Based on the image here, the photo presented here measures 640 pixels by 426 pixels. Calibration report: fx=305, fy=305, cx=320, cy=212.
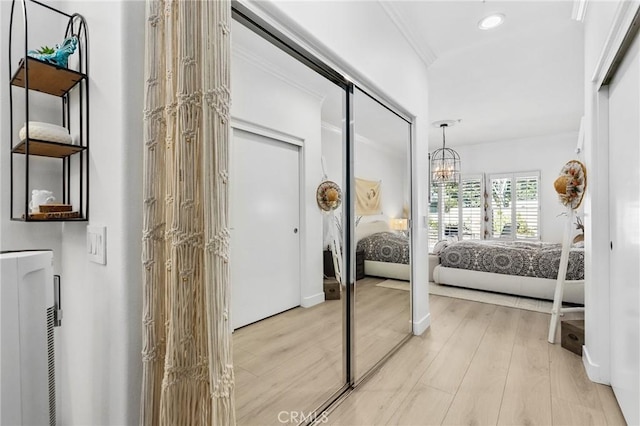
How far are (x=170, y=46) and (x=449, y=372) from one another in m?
2.40

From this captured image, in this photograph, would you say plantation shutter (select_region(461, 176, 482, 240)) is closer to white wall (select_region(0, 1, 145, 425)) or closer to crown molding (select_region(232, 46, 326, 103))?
crown molding (select_region(232, 46, 326, 103))

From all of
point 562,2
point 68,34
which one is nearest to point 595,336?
→ point 562,2

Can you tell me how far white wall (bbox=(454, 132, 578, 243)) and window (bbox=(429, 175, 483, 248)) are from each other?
47 centimetres

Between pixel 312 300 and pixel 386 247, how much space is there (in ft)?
2.66

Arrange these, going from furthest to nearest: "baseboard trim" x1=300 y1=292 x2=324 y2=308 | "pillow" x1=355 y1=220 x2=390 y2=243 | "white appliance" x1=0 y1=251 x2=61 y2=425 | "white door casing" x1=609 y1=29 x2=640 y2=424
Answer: "pillow" x1=355 y1=220 x2=390 y2=243, "baseboard trim" x1=300 y1=292 x2=324 y2=308, "white door casing" x1=609 y1=29 x2=640 y2=424, "white appliance" x1=0 y1=251 x2=61 y2=425

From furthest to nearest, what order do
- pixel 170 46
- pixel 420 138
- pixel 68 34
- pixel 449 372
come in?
pixel 420 138 → pixel 449 372 → pixel 68 34 → pixel 170 46

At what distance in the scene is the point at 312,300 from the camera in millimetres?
1937

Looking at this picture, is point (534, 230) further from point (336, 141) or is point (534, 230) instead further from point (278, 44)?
point (278, 44)

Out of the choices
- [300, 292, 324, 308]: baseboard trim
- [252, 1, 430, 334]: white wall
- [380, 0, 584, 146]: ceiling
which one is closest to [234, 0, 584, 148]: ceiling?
[380, 0, 584, 146]: ceiling

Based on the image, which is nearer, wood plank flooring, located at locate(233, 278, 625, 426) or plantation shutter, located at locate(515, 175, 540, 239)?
wood plank flooring, located at locate(233, 278, 625, 426)

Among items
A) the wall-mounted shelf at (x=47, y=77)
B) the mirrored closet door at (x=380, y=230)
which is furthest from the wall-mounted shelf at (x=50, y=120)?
the mirrored closet door at (x=380, y=230)

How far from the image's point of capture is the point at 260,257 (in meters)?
1.63

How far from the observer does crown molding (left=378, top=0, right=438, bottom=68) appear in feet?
7.20

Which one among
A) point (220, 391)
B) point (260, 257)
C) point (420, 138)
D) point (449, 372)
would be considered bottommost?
point (449, 372)
